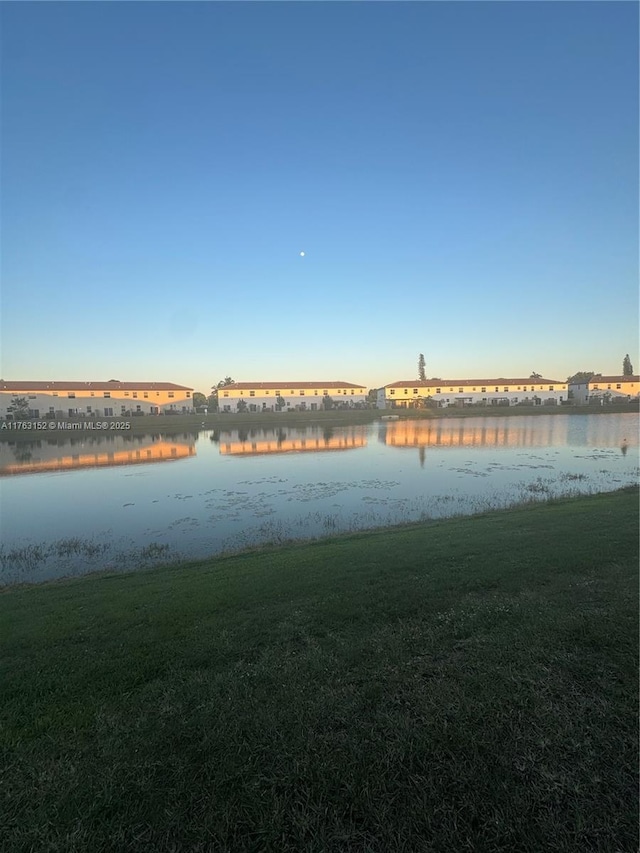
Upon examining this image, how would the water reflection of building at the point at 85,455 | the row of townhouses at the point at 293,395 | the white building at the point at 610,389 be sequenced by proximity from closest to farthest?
the water reflection of building at the point at 85,455, the row of townhouses at the point at 293,395, the white building at the point at 610,389

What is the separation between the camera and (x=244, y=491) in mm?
18094

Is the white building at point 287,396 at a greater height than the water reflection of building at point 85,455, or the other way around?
the white building at point 287,396

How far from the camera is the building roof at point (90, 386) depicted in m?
66.2

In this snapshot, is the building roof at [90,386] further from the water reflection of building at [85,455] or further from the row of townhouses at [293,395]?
the water reflection of building at [85,455]

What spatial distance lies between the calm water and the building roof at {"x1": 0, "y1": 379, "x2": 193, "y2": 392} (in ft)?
126

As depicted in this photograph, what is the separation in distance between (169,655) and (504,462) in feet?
76.4

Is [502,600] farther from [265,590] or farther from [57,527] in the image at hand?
[57,527]

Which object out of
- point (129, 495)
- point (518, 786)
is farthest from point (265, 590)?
point (129, 495)

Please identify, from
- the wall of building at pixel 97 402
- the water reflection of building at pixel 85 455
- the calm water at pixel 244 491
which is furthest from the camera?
the wall of building at pixel 97 402

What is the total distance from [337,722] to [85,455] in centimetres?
3533

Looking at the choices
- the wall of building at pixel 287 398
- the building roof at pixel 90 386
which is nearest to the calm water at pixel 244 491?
the building roof at pixel 90 386

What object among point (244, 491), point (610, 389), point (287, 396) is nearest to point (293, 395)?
point (287, 396)

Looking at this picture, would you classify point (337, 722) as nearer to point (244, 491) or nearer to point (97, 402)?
point (244, 491)

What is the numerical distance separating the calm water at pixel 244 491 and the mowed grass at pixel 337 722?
6.65m
